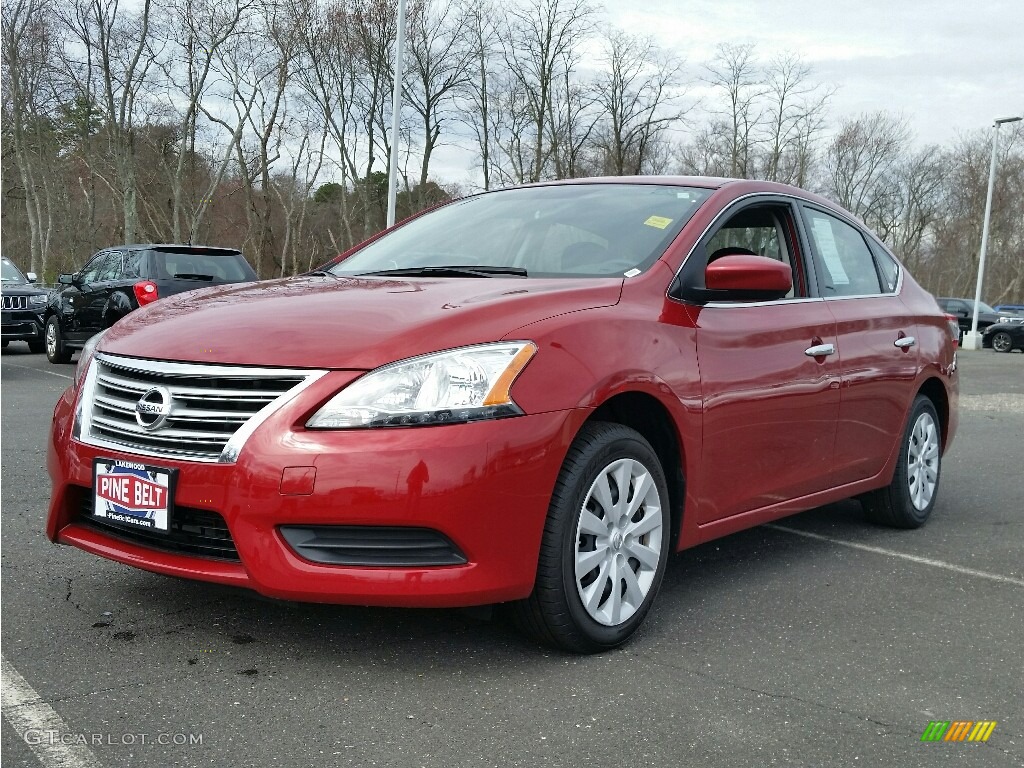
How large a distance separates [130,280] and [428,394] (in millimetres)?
12091

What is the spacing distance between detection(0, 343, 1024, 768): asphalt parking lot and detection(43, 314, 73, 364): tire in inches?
454

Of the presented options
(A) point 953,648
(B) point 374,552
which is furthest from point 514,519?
(A) point 953,648

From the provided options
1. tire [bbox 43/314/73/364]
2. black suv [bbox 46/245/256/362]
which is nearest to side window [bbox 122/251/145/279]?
black suv [bbox 46/245/256/362]

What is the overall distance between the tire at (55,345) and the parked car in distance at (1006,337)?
87.8 feet

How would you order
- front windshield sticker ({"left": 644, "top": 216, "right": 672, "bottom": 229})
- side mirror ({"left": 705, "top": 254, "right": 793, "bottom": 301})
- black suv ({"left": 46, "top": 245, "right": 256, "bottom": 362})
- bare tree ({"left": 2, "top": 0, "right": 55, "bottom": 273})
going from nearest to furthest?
side mirror ({"left": 705, "top": 254, "right": 793, "bottom": 301}) → front windshield sticker ({"left": 644, "top": 216, "right": 672, "bottom": 229}) → black suv ({"left": 46, "top": 245, "right": 256, "bottom": 362}) → bare tree ({"left": 2, "top": 0, "right": 55, "bottom": 273})

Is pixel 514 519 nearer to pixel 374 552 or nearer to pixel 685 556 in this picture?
pixel 374 552

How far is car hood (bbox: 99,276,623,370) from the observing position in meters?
2.99

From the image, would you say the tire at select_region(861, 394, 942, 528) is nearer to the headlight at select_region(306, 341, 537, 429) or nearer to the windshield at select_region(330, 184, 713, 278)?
the windshield at select_region(330, 184, 713, 278)

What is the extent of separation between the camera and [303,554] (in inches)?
115

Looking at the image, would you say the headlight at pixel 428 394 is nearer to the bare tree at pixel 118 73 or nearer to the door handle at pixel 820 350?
the door handle at pixel 820 350

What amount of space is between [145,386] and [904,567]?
325 centimetres

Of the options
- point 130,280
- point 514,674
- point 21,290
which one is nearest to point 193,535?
point 514,674

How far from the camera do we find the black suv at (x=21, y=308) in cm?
1552

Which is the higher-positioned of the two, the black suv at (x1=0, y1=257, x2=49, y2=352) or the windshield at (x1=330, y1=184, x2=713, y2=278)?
the windshield at (x1=330, y1=184, x2=713, y2=278)
